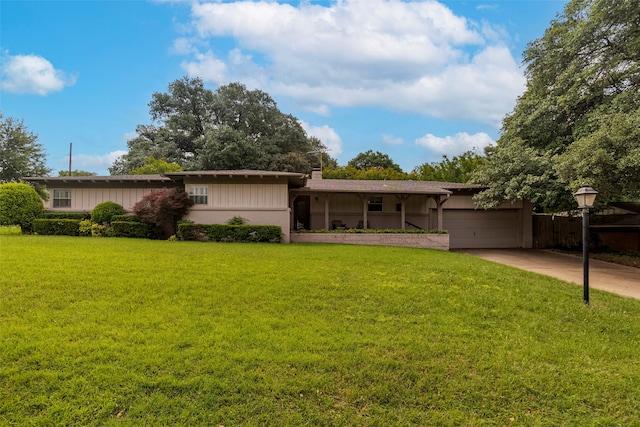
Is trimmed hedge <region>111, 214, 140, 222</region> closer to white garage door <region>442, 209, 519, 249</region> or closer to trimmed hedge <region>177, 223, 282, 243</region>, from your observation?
trimmed hedge <region>177, 223, 282, 243</region>

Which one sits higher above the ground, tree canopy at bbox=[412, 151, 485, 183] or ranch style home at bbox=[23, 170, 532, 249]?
tree canopy at bbox=[412, 151, 485, 183]

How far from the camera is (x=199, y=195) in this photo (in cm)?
1480

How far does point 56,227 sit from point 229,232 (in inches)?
279

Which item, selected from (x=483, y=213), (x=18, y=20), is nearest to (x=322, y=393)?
(x=18, y=20)

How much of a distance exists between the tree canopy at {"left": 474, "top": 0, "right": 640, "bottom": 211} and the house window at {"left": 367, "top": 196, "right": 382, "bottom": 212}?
4.76 metres

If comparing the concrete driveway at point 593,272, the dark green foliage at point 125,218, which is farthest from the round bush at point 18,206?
the concrete driveway at point 593,272

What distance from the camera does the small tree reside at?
45.7 feet

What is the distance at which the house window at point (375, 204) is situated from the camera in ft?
58.0

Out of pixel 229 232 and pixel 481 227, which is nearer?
pixel 229 232

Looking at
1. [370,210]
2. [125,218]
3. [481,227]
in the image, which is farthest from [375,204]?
[125,218]

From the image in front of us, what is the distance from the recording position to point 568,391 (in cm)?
342

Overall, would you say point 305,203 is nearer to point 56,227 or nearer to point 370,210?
point 370,210

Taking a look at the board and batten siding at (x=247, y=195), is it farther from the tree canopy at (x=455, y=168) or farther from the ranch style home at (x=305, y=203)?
the tree canopy at (x=455, y=168)

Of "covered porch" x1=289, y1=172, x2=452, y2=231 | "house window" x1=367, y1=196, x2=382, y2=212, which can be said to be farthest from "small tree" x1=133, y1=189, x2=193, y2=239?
"house window" x1=367, y1=196, x2=382, y2=212
